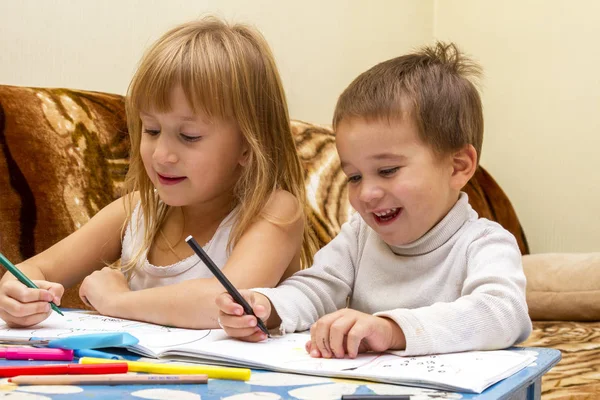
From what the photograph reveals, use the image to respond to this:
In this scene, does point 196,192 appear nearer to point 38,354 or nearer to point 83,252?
point 83,252

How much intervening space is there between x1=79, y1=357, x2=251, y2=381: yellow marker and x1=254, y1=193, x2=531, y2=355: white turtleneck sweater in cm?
19

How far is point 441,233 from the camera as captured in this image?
0.98m

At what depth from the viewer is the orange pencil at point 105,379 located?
2.01 feet

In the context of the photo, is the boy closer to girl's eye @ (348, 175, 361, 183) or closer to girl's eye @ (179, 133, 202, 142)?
girl's eye @ (348, 175, 361, 183)

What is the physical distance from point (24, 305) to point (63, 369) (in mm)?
284

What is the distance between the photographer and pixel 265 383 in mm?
645

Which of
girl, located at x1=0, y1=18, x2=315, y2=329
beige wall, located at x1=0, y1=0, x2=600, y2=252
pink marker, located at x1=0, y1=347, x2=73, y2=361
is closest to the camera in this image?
pink marker, located at x1=0, y1=347, x2=73, y2=361

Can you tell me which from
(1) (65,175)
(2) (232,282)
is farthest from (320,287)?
(1) (65,175)

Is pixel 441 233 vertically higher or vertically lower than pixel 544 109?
lower

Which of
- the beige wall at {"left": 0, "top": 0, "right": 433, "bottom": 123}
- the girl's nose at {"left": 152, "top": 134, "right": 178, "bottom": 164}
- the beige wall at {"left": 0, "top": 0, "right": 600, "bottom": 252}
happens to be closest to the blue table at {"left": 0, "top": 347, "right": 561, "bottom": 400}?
the girl's nose at {"left": 152, "top": 134, "right": 178, "bottom": 164}

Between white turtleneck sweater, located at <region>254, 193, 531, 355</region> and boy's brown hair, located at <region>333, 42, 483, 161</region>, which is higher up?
boy's brown hair, located at <region>333, 42, 483, 161</region>

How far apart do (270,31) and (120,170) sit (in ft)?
2.73

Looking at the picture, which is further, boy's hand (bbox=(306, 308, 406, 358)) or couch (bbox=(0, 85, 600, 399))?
couch (bbox=(0, 85, 600, 399))

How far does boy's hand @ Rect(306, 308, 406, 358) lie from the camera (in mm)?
750
